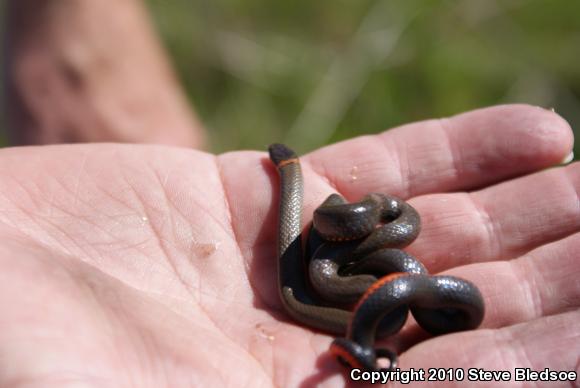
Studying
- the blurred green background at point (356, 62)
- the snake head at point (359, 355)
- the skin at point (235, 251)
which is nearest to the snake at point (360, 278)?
the snake head at point (359, 355)

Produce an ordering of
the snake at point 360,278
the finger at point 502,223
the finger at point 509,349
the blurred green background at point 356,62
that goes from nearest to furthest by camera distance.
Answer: the finger at point 509,349, the snake at point 360,278, the finger at point 502,223, the blurred green background at point 356,62

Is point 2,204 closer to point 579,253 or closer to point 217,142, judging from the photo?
point 579,253

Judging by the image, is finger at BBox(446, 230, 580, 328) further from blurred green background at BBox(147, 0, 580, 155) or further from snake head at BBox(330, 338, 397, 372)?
blurred green background at BBox(147, 0, 580, 155)

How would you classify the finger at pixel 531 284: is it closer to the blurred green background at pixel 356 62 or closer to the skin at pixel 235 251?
the skin at pixel 235 251

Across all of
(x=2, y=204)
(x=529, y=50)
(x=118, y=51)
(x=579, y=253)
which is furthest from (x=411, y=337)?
(x=529, y=50)

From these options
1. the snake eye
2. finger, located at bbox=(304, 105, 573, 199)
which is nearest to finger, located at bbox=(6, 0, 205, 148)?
finger, located at bbox=(304, 105, 573, 199)
